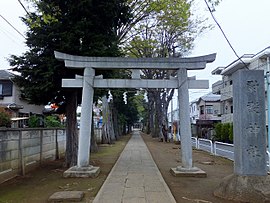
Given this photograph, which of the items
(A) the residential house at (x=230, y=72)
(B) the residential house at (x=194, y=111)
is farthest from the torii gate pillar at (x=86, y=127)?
(B) the residential house at (x=194, y=111)

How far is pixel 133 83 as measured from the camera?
38.9 feet

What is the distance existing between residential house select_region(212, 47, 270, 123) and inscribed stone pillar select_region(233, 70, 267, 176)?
2022 centimetres

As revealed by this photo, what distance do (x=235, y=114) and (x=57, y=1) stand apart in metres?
7.86

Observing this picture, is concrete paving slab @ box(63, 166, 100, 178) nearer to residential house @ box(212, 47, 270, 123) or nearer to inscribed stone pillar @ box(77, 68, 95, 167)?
inscribed stone pillar @ box(77, 68, 95, 167)

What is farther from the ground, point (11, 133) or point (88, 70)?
point (88, 70)

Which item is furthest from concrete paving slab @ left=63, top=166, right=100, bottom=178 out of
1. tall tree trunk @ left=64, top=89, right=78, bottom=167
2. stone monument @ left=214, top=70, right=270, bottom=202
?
stone monument @ left=214, top=70, right=270, bottom=202

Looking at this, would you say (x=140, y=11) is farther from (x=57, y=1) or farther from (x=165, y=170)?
(x=165, y=170)

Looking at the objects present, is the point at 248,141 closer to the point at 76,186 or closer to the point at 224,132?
the point at 76,186

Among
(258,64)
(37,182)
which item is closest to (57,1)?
(37,182)

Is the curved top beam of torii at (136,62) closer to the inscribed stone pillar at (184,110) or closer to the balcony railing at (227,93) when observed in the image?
the inscribed stone pillar at (184,110)

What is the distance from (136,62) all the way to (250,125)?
504cm

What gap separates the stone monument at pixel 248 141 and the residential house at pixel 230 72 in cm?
2023

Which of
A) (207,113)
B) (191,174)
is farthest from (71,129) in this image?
(207,113)

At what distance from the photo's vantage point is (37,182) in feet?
33.0
